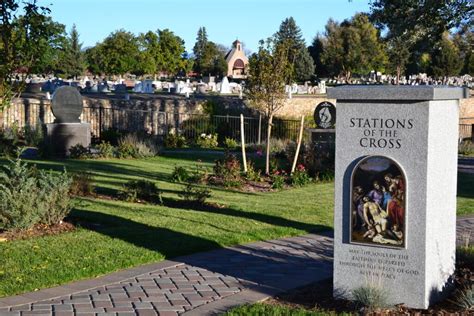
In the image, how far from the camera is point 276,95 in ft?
58.4

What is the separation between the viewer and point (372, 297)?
6.32 meters

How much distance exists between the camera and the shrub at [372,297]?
631 centimetres

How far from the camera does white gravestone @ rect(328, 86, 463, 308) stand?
Answer: 20.6ft

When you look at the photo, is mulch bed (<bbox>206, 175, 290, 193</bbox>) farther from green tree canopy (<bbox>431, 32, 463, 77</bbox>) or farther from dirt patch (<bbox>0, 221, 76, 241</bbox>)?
green tree canopy (<bbox>431, 32, 463, 77</bbox>)

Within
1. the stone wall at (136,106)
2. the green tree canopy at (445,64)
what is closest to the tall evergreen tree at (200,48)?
the green tree canopy at (445,64)

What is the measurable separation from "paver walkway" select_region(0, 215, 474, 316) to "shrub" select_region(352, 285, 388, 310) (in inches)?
40.6

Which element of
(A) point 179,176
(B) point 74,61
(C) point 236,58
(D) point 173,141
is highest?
(C) point 236,58

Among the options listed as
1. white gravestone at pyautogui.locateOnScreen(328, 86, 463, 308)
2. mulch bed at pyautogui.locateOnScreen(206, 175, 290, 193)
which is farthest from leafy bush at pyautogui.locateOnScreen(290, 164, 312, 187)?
white gravestone at pyautogui.locateOnScreen(328, 86, 463, 308)

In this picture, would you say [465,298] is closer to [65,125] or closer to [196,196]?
[196,196]

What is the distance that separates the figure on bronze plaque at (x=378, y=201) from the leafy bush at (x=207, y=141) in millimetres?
20267

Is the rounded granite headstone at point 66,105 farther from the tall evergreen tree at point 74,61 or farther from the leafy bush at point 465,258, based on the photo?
the tall evergreen tree at point 74,61

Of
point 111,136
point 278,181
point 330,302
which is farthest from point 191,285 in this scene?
point 111,136

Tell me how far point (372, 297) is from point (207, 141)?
2086 cm

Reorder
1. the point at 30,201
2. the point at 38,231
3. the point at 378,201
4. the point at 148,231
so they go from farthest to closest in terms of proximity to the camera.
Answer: the point at 148,231, the point at 38,231, the point at 30,201, the point at 378,201
